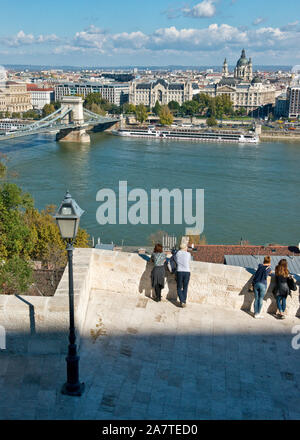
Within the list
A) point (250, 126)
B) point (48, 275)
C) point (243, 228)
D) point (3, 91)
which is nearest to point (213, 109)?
point (250, 126)

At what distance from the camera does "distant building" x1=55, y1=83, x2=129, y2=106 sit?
147 feet

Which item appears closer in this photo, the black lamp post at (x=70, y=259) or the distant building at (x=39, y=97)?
the black lamp post at (x=70, y=259)

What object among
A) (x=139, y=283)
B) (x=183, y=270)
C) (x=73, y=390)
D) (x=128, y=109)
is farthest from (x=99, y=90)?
(x=73, y=390)

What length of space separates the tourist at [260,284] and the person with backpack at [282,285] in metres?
0.04

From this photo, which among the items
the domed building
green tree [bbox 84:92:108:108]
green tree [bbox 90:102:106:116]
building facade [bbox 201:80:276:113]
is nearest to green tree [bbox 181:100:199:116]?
building facade [bbox 201:80:276:113]

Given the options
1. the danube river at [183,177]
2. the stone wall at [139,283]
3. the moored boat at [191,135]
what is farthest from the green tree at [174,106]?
the stone wall at [139,283]

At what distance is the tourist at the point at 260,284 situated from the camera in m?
2.01

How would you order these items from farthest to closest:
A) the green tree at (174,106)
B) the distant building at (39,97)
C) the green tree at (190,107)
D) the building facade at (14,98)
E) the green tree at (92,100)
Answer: the distant building at (39,97) → the building facade at (14,98) → the green tree at (174,106) → the green tree at (92,100) → the green tree at (190,107)

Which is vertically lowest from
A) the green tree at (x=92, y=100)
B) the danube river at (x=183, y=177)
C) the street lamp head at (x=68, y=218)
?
the danube river at (x=183, y=177)

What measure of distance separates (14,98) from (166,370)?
4295 cm

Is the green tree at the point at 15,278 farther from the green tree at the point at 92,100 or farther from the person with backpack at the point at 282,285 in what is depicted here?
the green tree at the point at 92,100

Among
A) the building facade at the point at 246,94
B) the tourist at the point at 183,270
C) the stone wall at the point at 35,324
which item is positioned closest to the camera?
the stone wall at the point at 35,324

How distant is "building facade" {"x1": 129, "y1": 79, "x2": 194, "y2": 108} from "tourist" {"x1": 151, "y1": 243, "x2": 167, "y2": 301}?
4150cm

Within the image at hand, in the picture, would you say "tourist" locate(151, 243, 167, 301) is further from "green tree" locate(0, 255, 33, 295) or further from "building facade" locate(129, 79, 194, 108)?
"building facade" locate(129, 79, 194, 108)
